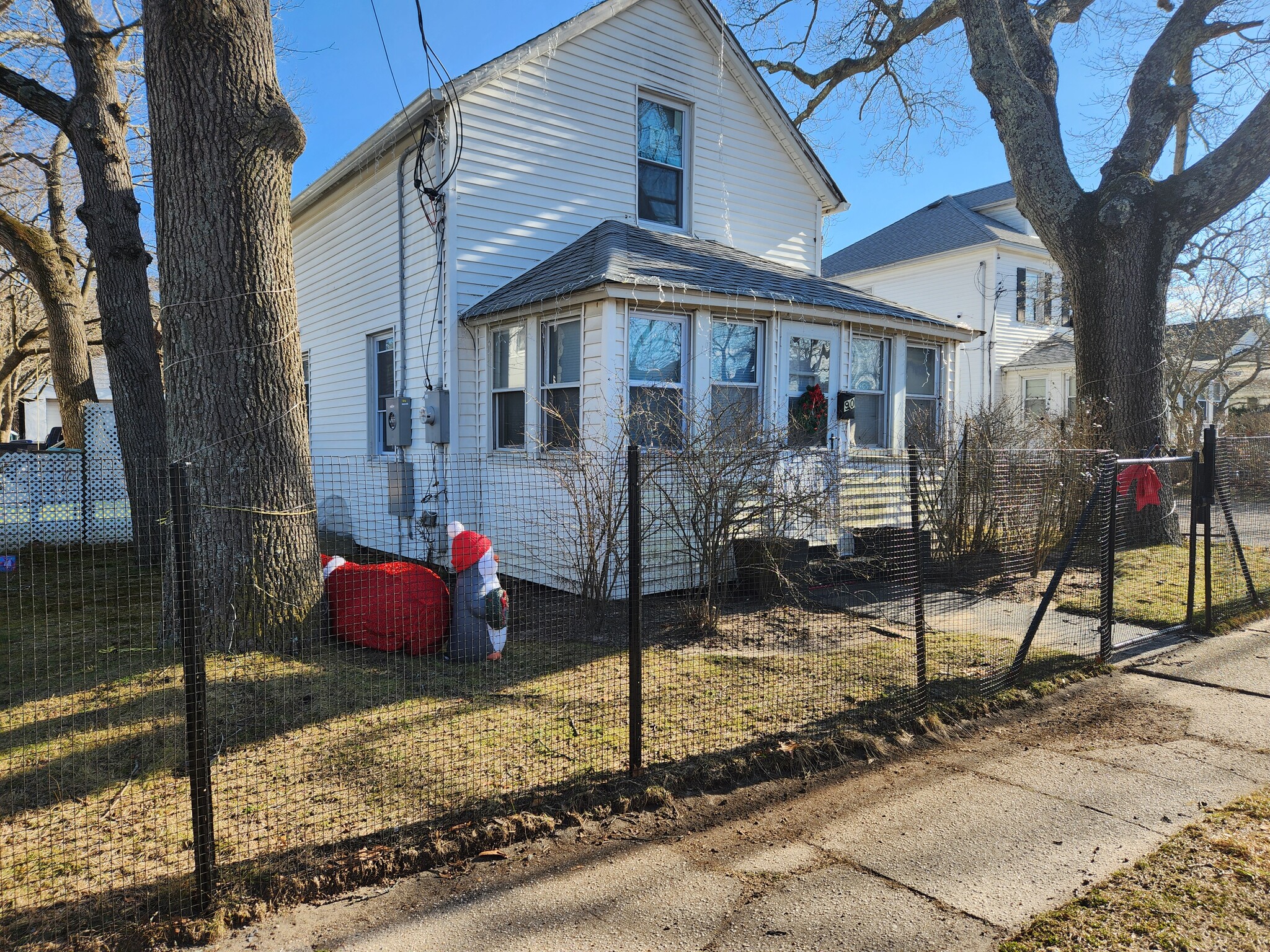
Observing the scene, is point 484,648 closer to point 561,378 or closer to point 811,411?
point 561,378

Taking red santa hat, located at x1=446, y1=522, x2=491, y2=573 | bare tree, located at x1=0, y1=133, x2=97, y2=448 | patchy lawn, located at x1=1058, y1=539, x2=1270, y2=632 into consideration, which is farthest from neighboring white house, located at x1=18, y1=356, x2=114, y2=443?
patchy lawn, located at x1=1058, y1=539, x2=1270, y2=632

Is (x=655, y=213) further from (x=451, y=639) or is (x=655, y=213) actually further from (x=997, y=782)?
(x=997, y=782)

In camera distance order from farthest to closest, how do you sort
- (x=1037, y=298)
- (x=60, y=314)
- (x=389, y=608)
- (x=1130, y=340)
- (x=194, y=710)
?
(x=1037, y=298) < (x=60, y=314) < (x=1130, y=340) < (x=389, y=608) < (x=194, y=710)

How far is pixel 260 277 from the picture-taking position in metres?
5.40

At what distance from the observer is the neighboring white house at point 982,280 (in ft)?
71.8

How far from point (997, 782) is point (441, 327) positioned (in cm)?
761

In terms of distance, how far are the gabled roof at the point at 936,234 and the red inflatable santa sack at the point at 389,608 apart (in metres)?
20.9

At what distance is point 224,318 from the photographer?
525 centimetres

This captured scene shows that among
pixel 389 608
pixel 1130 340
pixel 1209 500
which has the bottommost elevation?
pixel 389 608

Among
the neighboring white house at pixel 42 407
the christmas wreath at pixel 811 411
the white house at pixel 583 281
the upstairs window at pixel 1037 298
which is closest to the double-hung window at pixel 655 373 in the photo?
the white house at pixel 583 281

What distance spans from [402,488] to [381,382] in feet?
9.40

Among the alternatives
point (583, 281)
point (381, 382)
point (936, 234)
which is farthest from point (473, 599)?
point (936, 234)

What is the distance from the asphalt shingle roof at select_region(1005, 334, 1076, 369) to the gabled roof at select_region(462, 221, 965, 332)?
12.7 metres

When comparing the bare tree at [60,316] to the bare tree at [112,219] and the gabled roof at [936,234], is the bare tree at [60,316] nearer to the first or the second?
the bare tree at [112,219]
